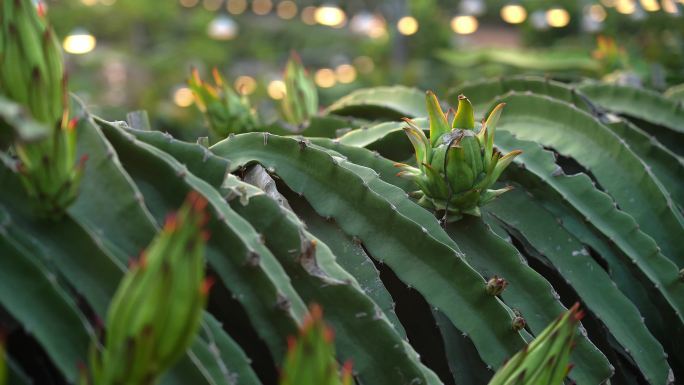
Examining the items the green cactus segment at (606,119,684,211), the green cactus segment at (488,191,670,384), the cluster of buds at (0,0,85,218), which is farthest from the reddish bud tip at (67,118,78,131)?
the green cactus segment at (606,119,684,211)

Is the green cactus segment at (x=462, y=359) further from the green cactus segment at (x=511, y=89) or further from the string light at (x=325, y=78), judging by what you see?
the string light at (x=325, y=78)

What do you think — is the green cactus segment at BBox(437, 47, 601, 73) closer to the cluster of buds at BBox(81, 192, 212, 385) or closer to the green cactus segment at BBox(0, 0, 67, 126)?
the green cactus segment at BBox(0, 0, 67, 126)

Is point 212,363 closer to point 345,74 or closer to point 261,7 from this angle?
point 345,74

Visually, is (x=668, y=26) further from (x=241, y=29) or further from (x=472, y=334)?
(x=241, y=29)

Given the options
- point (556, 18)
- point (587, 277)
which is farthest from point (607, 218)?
point (556, 18)

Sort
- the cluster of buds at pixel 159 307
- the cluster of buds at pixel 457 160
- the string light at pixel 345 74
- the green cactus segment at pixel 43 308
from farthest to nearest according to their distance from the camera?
the string light at pixel 345 74, the cluster of buds at pixel 457 160, the green cactus segment at pixel 43 308, the cluster of buds at pixel 159 307

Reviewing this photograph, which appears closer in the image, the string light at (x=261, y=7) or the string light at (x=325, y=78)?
the string light at (x=325, y=78)

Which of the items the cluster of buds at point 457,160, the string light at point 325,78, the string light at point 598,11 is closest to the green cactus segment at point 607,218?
the cluster of buds at point 457,160
